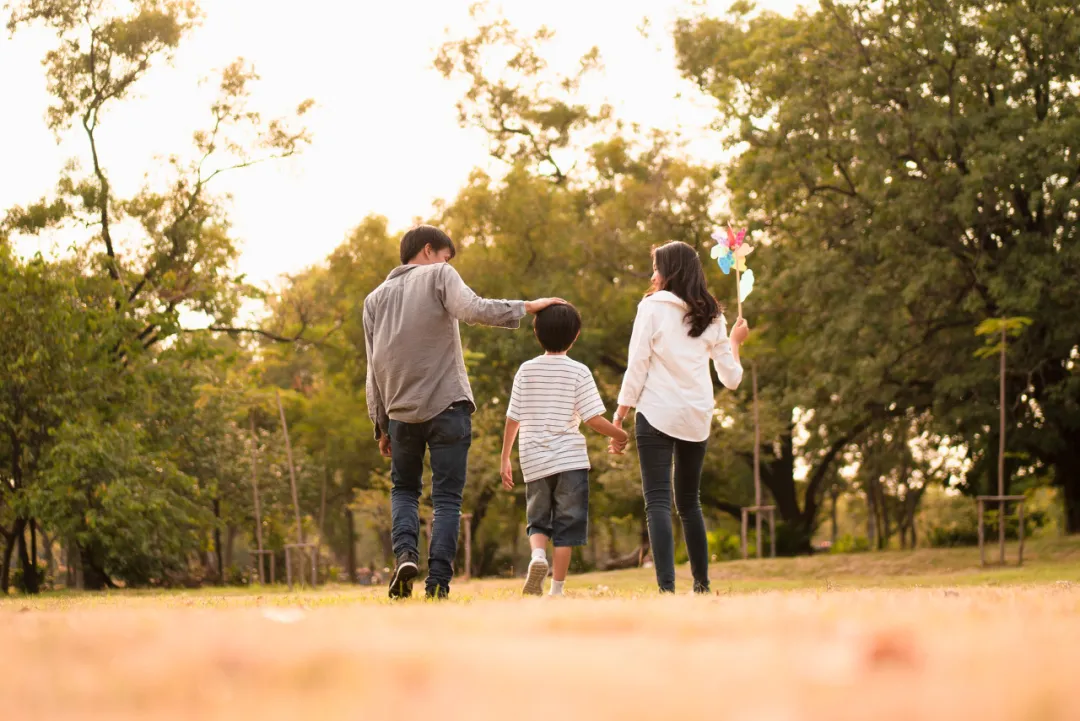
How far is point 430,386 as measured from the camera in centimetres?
739

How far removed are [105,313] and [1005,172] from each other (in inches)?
680

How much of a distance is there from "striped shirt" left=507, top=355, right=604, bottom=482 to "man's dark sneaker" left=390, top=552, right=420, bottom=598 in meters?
1.12

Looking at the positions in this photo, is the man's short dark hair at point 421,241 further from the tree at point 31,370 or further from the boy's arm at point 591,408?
the tree at point 31,370

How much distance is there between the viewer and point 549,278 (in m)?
36.7

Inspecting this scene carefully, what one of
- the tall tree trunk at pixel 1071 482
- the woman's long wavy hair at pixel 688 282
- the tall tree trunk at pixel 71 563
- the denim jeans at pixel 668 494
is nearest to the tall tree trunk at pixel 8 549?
the tall tree trunk at pixel 71 563

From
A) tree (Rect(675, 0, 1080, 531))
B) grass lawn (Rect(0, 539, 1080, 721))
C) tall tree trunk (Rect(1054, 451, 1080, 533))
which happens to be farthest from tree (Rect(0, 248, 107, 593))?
tall tree trunk (Rect(1054, 451, 1080, 533))

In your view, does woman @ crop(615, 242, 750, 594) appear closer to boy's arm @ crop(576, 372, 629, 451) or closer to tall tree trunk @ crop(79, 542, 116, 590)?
boy's arm @ crop(576, 372, 629, 451)

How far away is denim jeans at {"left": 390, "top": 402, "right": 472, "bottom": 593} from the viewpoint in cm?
731

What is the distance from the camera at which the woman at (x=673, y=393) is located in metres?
7.53

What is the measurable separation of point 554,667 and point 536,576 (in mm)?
5236

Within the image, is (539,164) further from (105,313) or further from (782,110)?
(105,313)

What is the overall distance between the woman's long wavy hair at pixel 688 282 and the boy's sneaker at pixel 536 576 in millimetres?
1678

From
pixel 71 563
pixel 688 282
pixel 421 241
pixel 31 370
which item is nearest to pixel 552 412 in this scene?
pixel 688 282

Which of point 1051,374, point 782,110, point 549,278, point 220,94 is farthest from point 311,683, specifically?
point 549,278
